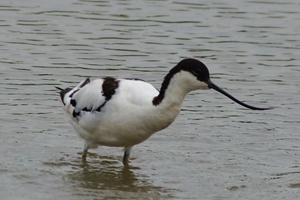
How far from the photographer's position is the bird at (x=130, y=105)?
9.21 m

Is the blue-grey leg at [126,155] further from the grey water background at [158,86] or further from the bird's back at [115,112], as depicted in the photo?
the bird's back at [115,112]

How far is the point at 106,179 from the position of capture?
986cm

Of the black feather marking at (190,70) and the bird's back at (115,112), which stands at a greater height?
the black feather marking at (190,70)

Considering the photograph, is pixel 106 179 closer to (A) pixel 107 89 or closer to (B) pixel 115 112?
(B) pixel 115 112

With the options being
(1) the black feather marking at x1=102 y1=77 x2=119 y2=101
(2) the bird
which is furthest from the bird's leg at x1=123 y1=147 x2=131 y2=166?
(1) the black feather marking at x1=102 y1=77 x2=119 y2=101

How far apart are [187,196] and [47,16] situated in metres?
8.47

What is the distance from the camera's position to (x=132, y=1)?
1847 centimetres

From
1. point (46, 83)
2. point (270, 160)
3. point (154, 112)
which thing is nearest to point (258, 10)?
point (46, 83)

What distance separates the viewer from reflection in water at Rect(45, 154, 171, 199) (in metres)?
9.31

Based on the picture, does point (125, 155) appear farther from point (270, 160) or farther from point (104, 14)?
point (104, 14)

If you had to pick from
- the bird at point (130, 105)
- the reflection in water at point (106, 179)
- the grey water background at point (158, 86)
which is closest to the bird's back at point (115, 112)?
the bird at point (130, 105)

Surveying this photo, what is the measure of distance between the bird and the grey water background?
15.8 inches

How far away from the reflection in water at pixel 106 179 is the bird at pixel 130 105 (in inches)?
7.0

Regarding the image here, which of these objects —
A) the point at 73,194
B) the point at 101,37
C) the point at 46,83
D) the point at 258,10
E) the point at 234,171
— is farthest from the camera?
the point at 258,10
